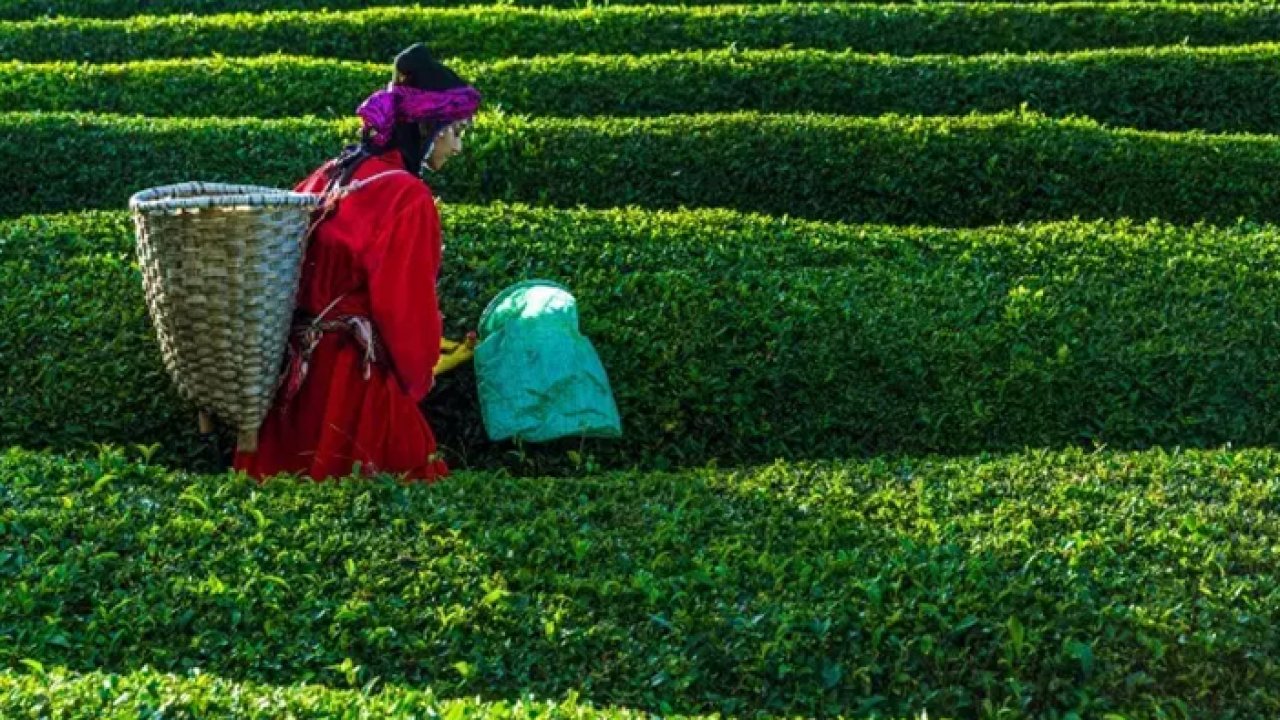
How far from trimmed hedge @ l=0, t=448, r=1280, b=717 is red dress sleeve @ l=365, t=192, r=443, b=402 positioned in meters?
0.46

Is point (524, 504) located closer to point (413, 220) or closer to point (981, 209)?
point (413, 220)

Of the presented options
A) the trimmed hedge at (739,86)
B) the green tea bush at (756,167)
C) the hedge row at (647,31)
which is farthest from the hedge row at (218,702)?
the hedge row at (647,31)

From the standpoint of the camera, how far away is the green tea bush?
31.1 feet

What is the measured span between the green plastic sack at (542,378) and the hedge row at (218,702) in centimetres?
198

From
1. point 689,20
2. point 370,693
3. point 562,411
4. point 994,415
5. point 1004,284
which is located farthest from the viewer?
point 689,20

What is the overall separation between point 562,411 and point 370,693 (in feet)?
6.25

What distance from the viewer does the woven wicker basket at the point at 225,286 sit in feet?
19.2

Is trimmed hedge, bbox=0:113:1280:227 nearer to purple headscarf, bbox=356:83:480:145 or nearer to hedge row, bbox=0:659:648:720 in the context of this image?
purple headscarf, bbox=356:83:480:145

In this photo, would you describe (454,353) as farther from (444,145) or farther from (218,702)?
(218,702)

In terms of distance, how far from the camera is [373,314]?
6.27 meters

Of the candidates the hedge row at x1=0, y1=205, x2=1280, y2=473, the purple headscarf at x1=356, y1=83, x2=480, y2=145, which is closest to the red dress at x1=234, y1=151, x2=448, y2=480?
the purple headscarf at x1=356, y1=83, x2=480, y2=145

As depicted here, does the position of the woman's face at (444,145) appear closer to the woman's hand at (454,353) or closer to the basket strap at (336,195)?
the basket strap at (336,195)

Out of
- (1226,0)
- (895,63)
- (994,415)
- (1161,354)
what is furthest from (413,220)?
(1226,0)

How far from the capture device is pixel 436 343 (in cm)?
636
